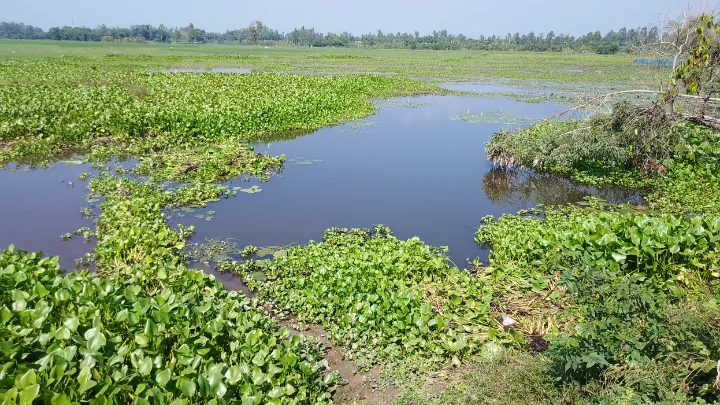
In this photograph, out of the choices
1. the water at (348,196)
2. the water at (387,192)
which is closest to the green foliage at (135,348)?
the water at (348,196)

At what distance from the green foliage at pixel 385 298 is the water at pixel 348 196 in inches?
44.4

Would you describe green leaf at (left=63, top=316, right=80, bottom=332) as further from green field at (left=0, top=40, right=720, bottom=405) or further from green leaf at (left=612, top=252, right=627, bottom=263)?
green leaf at (left=612, top=252, right=627, bottom=263)

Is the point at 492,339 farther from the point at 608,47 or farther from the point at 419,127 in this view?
the point at 608,47

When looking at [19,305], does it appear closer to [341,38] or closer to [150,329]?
[150,329]

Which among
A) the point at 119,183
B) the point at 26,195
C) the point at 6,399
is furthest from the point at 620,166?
the point at 26,195

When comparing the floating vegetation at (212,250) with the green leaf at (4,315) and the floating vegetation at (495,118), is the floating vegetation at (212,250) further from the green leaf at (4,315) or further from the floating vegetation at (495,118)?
the floating vegetation at (495,118)

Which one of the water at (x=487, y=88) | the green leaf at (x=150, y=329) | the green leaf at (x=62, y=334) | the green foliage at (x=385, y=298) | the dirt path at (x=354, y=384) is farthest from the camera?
the water at (x=487, y=88)

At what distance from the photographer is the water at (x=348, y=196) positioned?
24.7ft

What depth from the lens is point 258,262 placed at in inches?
248

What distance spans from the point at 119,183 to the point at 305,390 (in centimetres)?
687

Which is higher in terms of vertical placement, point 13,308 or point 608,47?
point 608,47

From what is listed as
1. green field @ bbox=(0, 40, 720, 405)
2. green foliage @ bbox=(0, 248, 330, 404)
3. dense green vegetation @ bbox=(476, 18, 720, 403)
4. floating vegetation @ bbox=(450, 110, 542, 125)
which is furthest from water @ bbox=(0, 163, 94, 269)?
floating vegetation @ bbox=(450, 110, 542, 125)

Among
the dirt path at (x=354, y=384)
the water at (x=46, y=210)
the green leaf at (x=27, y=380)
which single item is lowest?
the dirt path at (x=354, y=384)

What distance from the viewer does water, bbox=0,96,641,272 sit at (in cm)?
752
